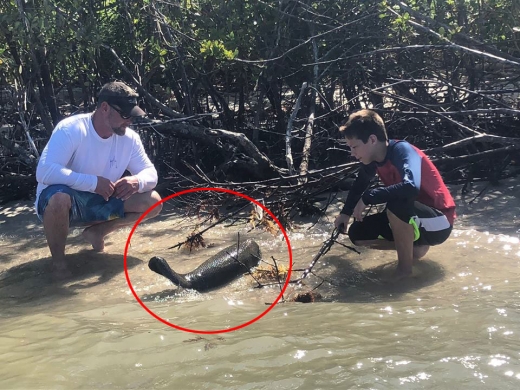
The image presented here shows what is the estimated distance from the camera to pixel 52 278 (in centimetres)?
533

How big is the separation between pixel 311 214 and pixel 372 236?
1.38 m

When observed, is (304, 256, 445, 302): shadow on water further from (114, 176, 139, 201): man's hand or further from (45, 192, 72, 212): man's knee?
(45, 192, 72, 212): man's knee

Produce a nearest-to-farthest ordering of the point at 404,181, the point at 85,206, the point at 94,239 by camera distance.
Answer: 1. the point at 404,181
2. the point at 85,206
3. the point at 94,239

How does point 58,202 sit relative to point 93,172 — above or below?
below

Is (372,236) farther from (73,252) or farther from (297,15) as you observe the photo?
(297,15)

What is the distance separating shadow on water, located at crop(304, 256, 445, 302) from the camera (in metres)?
4.63

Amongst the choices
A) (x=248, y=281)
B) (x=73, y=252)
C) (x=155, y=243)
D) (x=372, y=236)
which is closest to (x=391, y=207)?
(x=372, y=236)

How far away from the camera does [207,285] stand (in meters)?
4.91

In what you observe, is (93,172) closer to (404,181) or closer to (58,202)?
(58,202)

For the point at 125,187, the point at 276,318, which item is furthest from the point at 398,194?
the point at 125,187

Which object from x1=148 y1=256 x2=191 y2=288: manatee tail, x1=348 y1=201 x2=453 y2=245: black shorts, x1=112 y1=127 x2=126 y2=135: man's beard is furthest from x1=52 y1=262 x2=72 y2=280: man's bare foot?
x1=348 y1=201 x2=453 y2=245: black shorts

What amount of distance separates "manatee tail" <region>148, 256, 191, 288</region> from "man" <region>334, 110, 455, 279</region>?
1.23m

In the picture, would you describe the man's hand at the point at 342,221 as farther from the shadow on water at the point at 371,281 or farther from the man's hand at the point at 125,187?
the man's hand at the point at 125,187

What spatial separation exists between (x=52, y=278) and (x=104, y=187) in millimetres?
898
